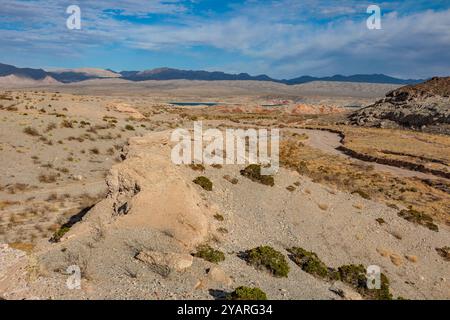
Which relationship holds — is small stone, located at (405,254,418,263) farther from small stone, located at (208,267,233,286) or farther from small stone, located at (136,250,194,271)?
small stone, located at (136,250,194,271)

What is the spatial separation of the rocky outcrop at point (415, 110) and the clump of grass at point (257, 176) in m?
63.3

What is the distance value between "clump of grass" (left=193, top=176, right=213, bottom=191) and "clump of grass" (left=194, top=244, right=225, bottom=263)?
20.5 feet

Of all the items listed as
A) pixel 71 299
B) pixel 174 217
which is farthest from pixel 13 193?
pixel 71 299

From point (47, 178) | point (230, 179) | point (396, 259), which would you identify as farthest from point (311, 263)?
point (47, 178)

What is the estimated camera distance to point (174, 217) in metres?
18.0

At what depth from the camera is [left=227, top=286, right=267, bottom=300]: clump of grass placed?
13.2 m

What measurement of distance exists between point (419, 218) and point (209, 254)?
664 inches

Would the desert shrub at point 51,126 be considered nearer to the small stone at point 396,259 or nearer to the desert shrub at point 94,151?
the desert shrub at point 94,151

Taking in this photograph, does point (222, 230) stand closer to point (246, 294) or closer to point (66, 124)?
point (246, 294)

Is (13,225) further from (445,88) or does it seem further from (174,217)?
(445,88)

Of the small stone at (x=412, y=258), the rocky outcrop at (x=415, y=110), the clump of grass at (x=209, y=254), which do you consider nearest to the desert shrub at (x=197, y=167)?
the clump of grass at (x=209, y=254)

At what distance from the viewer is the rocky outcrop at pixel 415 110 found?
82875 mm

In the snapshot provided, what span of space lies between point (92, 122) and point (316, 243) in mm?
38473

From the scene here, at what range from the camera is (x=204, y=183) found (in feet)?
77.5
